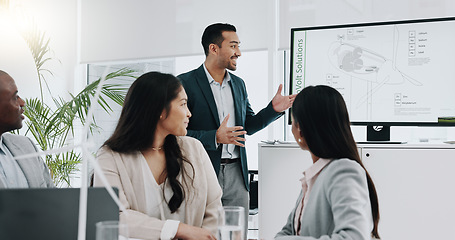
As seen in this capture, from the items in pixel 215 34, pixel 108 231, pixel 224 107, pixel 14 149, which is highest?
pixel 215 34


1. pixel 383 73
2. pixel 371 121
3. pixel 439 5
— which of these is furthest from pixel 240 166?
pixel 439 5

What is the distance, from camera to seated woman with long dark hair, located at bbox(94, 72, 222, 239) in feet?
5.95

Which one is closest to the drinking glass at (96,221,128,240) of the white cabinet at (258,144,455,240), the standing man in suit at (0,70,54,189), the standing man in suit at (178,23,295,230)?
the standing man in suit at (0,70,54,189)

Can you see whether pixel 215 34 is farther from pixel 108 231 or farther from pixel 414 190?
pixel 108 231

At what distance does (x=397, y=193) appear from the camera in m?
2.74

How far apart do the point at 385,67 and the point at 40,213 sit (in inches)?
94.0

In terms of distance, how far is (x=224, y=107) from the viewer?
303 centimetres

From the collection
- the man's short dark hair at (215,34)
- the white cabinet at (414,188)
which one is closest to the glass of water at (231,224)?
the white cabinet at (414,188)

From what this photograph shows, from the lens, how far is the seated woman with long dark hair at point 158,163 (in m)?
1.81

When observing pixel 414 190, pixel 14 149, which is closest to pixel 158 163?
pixel 14 149

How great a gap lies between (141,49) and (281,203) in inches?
89.7

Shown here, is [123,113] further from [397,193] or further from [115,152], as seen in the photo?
[397,193]

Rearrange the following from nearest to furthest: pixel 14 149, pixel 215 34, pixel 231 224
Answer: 1. pixel 231 224
2. pixel 14 149
3. pixel 215 34

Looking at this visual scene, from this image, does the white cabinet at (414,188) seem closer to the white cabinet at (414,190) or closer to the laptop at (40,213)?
the white cabinet at (414,190)
